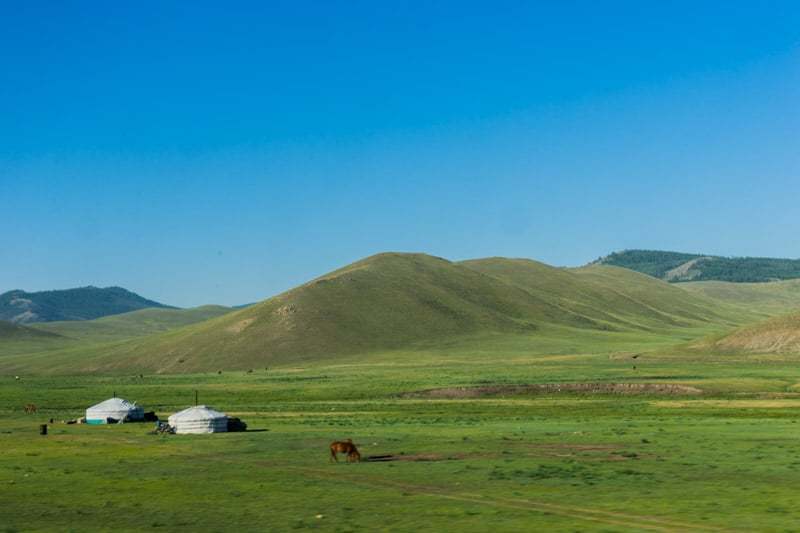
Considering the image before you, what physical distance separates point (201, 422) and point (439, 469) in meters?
26.2

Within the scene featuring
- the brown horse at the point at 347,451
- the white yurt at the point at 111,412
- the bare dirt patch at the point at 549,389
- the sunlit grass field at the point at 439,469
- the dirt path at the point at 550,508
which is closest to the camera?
the dirt path at the point at 550,508

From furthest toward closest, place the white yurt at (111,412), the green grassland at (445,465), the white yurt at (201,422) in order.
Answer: the white yurt at (111,412) < the white yurt at (201,422) < the green grassland at (445,465)

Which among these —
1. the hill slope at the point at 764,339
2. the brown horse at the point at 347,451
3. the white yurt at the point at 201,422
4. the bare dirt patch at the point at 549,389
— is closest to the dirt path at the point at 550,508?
the brown horse at the point at 347,451

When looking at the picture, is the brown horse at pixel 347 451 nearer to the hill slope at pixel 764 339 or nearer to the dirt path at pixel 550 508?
the dirt path at pixel 550 508

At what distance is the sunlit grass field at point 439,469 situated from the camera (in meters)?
35.0

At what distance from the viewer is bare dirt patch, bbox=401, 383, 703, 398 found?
349 ft

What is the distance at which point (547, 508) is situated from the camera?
119 ft

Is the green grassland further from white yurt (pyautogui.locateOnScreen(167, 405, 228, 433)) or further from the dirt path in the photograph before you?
white yurt (pyautogui.locateOnScreen(167, 405, 228, 433))

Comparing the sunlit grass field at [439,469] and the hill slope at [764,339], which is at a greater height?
the hill slope at [764,339]

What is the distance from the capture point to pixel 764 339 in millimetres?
172375

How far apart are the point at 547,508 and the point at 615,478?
748 centimetres

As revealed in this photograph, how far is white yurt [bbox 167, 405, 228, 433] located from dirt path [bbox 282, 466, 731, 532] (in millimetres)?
23723

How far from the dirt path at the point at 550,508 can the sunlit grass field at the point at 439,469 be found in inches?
3.9

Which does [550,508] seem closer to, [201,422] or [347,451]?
[347,451]
